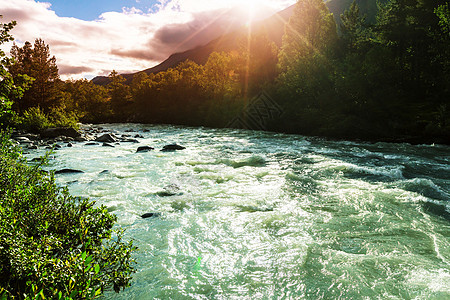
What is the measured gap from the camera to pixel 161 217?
706 cm

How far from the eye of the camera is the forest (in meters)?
27.4

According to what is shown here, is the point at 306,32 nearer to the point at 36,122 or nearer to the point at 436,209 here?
the point at 36,122

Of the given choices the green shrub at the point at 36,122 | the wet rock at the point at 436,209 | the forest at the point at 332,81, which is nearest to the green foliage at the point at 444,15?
the forest at the point at 332,81

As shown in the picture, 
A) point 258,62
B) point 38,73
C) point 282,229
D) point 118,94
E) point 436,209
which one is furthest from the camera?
point 118,94

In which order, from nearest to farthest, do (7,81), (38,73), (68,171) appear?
(7,81) → (68,171) → (38,73)

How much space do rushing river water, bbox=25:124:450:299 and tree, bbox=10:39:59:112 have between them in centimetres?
3166

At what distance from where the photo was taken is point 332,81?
37031 mm

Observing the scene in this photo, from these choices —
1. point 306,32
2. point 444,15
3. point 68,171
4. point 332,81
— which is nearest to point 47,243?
point 68,171

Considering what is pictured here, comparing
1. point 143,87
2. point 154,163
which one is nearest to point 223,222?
point 154,163

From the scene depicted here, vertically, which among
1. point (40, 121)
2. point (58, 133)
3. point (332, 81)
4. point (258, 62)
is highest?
point (258, 62)

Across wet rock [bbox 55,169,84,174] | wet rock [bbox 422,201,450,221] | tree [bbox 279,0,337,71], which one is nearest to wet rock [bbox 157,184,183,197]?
wet rock [bbox 55,169,84,174]

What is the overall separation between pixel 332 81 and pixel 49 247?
133ft

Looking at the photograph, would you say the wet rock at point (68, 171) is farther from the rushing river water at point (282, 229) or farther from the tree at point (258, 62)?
the tree at point (258, 62)

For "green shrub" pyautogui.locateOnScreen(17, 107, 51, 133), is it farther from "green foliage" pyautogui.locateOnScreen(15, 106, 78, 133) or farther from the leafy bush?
the leafy bush
